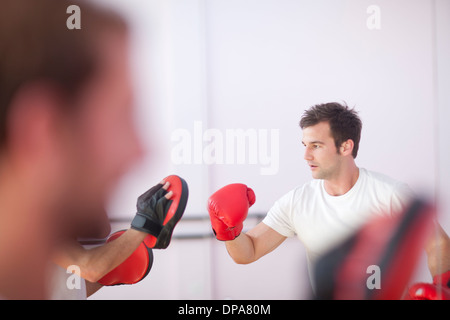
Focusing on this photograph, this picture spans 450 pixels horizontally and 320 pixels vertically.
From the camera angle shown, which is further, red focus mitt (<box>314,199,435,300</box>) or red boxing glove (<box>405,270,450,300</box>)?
red focus mitt (<box>314,199,435,300</box>)

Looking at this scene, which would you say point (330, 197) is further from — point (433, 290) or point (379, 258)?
point (433, 290)

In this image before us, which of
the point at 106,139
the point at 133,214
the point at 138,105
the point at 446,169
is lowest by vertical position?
the point at 133,214

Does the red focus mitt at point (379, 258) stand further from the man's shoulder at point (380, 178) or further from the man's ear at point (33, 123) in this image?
the man's ear at point (33, 123)

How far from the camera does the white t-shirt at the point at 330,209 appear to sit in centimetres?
167

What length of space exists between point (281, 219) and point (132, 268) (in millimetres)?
621

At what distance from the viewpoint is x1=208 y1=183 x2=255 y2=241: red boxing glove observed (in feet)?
5.20

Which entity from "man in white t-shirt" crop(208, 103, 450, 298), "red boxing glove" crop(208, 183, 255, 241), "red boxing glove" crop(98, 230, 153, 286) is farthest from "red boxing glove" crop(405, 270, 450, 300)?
"red boxing glove" crop(98, 230, 153, 286)

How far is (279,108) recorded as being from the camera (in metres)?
1.69

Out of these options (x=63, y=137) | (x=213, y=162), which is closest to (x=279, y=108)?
(x=213, y=162)

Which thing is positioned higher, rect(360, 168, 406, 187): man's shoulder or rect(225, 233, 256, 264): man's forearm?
rect(360, 168, 406, 187): man's shoulder

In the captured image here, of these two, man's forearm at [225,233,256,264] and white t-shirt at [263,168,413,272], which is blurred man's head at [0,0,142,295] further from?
white t-shirt at [263,168,413,272]
